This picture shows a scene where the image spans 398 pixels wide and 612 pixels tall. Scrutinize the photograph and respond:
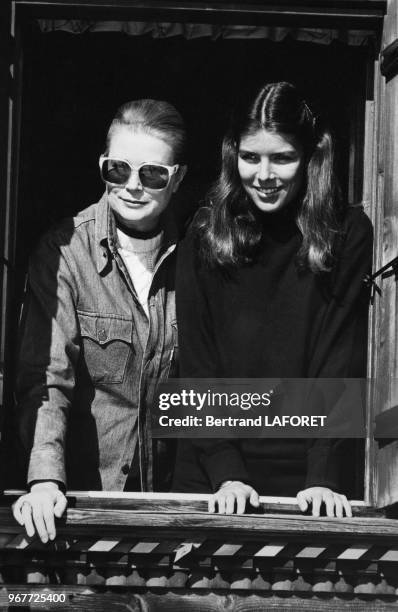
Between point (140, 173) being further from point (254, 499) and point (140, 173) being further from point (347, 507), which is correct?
point (347, 507)

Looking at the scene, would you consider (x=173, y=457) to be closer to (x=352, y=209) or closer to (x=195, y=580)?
(x=195, y=580)

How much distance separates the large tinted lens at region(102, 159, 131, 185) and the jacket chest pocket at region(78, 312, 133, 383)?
695 mm

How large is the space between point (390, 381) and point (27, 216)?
204 centimetres

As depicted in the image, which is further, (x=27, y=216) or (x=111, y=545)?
(x=27, y=216)

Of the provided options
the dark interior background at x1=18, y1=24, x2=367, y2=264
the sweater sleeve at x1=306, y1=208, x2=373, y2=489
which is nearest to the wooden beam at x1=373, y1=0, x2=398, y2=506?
the sweater sleeve at x1=306, y1=208, x2=373, y2=489

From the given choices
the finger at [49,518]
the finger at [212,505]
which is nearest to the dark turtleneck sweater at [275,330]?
the finger at [212,505]

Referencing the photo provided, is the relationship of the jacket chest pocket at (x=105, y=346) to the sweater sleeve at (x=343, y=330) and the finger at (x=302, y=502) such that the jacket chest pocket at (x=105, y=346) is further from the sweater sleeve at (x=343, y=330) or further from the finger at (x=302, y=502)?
the finger at (x=302, y=502)

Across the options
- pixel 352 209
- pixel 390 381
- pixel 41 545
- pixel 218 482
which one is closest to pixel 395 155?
pixel 352 209

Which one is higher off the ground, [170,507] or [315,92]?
[315,92]

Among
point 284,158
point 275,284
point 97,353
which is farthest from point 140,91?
point 97,353

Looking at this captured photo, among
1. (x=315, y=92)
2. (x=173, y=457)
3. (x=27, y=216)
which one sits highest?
(x=315, y=92)

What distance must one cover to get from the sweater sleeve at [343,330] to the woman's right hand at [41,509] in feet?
4.10

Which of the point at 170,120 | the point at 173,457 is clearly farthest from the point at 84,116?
the point at 173,457

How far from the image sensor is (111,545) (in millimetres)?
9281
